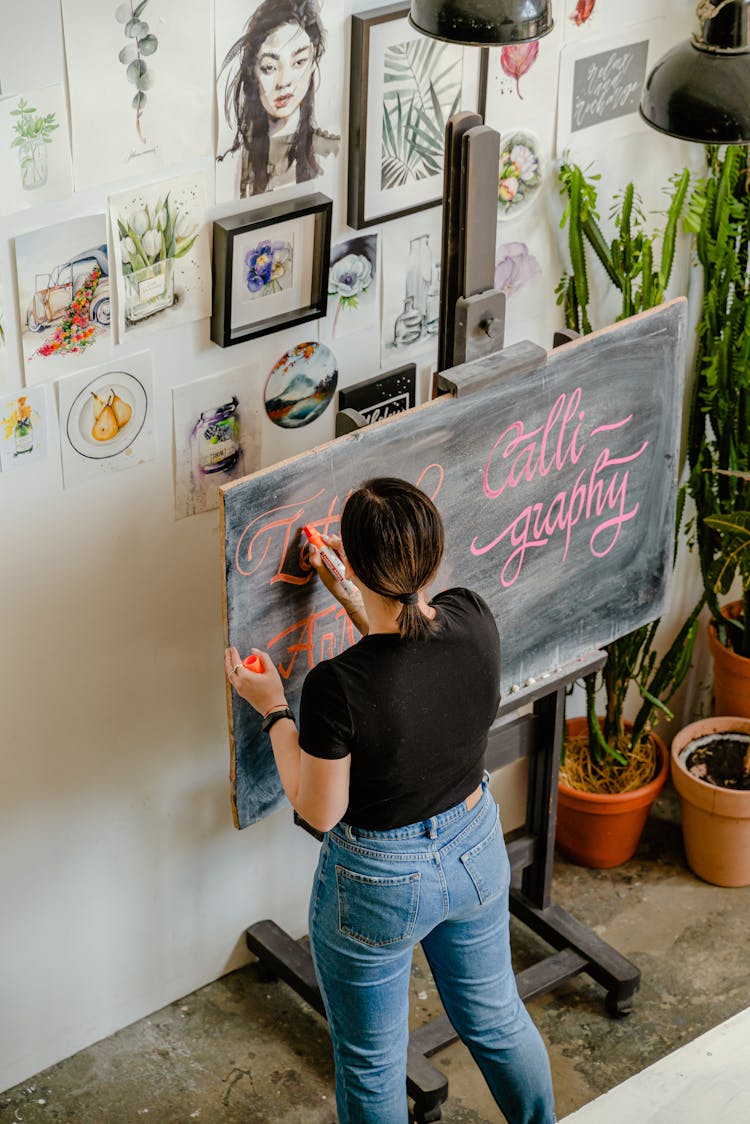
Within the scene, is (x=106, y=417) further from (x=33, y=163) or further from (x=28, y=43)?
(x=28, y=43)

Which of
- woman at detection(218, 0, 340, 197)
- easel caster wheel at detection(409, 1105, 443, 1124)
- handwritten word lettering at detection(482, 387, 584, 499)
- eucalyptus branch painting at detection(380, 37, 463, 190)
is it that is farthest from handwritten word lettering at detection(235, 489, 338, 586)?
easel caster wheel at detection(409, 1105, 443, 1124)

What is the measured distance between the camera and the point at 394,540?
87.5 inches

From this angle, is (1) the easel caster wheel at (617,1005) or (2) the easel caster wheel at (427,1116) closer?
(2) the easel caster wheel at (427,1116)

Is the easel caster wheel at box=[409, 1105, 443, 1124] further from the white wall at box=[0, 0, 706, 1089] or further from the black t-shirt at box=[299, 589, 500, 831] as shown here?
the black t-shirt at box=[299, 589, 500, 831]

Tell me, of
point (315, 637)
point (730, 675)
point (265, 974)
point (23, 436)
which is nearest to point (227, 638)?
point (315, 637)

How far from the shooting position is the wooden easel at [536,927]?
126 inches

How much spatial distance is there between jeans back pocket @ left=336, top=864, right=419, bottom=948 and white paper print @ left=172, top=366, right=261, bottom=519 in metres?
0.81

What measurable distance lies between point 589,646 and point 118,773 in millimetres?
985

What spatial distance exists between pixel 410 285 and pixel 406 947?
129 cm

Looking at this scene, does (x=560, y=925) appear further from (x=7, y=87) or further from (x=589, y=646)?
(x=7, y=87)

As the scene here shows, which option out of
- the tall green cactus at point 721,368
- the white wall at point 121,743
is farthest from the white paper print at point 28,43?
the tall green cactus at point 721,368

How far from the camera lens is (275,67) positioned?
103 inches

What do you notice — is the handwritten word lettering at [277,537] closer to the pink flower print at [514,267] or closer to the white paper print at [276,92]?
the white paper print at [276,92]

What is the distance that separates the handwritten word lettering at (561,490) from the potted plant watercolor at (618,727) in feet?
1.33
